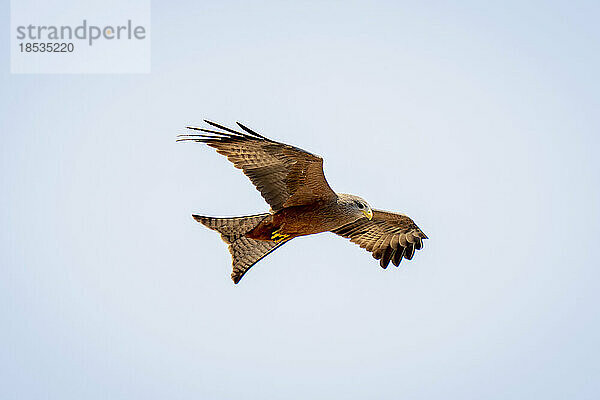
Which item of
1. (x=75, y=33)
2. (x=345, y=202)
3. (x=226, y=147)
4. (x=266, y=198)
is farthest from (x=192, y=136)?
(x=75, y=33)

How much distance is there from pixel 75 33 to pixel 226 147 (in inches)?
430

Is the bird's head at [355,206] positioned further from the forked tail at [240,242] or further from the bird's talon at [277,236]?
the forked tail at [240,242]

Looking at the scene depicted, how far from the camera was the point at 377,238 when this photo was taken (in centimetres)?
1572

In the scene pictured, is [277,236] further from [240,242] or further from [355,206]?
[355,206]

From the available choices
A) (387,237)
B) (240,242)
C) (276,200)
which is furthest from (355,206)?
(387,237)

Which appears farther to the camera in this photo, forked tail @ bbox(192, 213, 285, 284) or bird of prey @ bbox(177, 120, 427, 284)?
forked tail @ bbox(192, 213, 285, 284)

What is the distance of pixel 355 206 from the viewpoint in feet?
44.2

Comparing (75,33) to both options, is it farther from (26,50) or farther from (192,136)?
(192,136)

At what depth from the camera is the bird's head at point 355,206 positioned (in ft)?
44.0

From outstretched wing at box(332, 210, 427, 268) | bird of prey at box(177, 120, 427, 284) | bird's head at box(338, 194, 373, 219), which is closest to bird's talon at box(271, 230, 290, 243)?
bird of prey at box(177, 120, 427, 284)

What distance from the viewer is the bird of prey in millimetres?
12766

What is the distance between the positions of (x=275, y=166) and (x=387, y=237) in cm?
342

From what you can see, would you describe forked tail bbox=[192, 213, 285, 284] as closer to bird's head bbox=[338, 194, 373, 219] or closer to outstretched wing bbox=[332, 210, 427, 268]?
bird's head bbox=[338, 194, 373, 219]

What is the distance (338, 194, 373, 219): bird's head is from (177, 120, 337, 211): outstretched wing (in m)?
0.17
